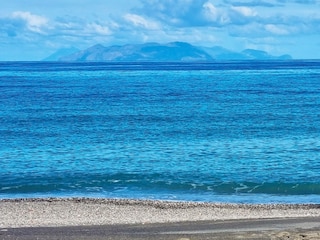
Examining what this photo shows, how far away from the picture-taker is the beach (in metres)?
23.8

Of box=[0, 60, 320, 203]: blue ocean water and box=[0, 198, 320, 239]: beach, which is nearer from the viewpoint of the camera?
box=[0, 198, 320, 239]: beach

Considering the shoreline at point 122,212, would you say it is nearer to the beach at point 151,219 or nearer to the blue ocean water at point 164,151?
the beach at point 151,219

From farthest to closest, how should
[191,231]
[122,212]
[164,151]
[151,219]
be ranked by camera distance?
1. [164,151]
2. [122,212]
3. [151,219]
4. [191,231]

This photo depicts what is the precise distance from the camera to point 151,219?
93.7 feet

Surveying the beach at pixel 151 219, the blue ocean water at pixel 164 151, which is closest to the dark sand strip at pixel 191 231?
the beach at pixel 151 219

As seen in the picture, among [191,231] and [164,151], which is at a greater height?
[191,231]

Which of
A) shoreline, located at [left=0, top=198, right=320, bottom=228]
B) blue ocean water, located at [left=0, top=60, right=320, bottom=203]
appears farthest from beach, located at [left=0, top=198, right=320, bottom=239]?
blue ocean water, located at [left=0, top=60, right=320, bottom=203]

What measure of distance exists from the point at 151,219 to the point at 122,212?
305 centimetres

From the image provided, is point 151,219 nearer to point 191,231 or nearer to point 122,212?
point 122,212

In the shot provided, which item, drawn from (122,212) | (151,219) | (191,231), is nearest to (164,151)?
(122,212)

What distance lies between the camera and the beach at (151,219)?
23.8 m

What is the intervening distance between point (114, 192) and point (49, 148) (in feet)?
50.6

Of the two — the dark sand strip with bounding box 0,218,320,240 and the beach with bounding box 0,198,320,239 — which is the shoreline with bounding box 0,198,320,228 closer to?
the beach with bounding box 0,198,320,239

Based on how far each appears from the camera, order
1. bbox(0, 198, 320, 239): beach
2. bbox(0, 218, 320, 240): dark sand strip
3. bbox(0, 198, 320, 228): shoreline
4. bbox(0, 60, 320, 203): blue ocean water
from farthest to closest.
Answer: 1. bbox(0, 60, 320, 203): blue ocean water
2. bbox(0, 198, 320, 228): shoreline
3. bbox(0, 198, 320, 239): beach
4. bbox(0, 218, 320, 240): dark sand strip
